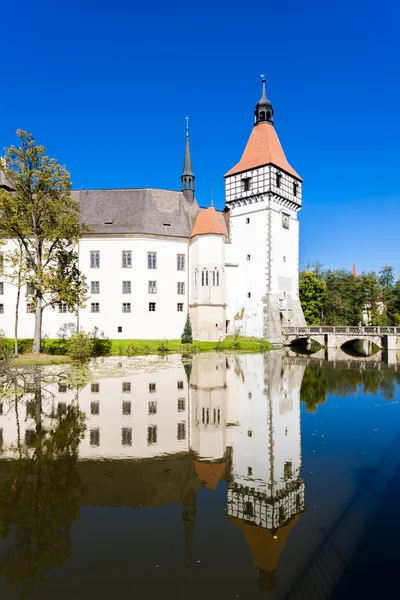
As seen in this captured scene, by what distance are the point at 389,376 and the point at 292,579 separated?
20.4 metres

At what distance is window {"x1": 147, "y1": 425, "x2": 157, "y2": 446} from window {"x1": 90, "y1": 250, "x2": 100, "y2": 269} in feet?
99.1

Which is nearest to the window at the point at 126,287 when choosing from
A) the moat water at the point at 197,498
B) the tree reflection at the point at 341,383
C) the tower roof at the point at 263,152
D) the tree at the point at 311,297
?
the tower roof at the point at 263,152

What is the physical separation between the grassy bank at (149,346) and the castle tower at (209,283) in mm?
2475

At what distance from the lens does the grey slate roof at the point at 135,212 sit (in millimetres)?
40156

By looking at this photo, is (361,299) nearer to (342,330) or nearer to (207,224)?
(342,330)

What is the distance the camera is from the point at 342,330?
40.7m

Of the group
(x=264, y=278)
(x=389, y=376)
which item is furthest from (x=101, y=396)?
(x=264, y=278)

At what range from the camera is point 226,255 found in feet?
145

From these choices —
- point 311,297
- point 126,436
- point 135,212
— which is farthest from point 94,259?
point 126,436

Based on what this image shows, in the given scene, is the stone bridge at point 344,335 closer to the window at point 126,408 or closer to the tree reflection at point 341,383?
the tree reflection at point 341,383

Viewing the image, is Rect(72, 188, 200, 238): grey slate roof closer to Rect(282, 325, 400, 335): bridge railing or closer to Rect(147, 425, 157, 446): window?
Rect(282, 325, 400, 335): bridge railing

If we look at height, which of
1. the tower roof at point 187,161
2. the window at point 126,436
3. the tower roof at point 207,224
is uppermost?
the tower roof at point 187,161

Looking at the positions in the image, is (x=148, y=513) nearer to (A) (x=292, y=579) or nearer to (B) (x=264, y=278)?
(A) (x=292, y=579)

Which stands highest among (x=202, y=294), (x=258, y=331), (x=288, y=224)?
(x=288, y=224)
